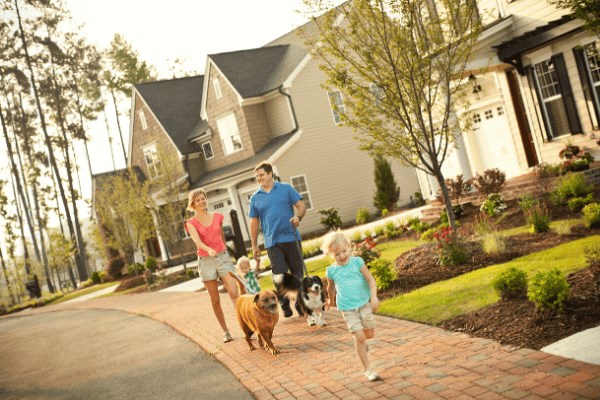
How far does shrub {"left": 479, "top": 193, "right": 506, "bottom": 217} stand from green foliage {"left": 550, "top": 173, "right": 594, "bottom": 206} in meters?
1.37

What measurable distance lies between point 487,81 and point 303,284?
486 inches

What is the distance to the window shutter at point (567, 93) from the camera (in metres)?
14.2

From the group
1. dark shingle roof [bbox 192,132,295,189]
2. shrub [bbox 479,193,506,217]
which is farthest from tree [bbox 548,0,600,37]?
dark shingle roof [bbox 192,132,295,189]

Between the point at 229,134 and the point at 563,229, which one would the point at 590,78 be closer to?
the point at 563,229

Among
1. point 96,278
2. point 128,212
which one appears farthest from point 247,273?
point 96,278

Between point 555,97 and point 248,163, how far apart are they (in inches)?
630

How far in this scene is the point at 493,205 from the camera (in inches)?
544

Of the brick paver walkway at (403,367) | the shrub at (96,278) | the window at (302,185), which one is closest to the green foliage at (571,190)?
the brick paver walkway at (403,367)

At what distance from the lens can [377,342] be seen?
655 centimetres

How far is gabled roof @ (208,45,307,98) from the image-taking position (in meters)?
28.8

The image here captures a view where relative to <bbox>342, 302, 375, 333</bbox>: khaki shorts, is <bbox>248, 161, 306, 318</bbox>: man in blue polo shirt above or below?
above

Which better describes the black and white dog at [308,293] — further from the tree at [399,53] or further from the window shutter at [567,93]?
the window shutter at [567,93]

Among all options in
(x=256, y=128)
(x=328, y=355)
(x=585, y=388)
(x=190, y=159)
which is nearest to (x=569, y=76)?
(x=328, y=355)

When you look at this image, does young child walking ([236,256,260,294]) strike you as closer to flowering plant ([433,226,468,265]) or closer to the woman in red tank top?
the woman in red tank top
